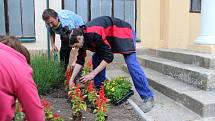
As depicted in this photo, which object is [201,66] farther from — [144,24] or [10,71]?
[10,71]

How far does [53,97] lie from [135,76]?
1.52 meters

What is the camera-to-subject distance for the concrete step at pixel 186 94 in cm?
385

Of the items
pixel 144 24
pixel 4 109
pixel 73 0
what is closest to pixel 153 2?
pixel 144 24

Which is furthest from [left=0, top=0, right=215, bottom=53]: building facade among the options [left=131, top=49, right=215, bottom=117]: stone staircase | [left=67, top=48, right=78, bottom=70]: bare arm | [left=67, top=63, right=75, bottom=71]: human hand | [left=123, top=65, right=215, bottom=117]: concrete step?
[left=123, top=65, right=215, bottom=117]: concrete step

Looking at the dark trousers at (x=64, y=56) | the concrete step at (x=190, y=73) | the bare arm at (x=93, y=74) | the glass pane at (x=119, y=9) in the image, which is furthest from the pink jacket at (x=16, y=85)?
the glass pane at (x=119, y=9)

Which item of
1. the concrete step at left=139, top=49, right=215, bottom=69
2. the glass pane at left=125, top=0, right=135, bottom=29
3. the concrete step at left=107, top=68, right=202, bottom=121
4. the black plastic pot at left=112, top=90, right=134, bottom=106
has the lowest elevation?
the concrete step at left=107, top=68, right=202, bottom=121

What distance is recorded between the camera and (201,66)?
5.08m

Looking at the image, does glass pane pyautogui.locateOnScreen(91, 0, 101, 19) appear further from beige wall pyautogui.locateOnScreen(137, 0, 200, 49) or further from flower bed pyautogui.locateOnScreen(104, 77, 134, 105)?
flower bed pyautogui.locateOnScreen(104, 77, 134, 105)

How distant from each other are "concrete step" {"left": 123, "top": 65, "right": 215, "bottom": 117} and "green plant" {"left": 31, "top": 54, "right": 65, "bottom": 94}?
1.47 metres

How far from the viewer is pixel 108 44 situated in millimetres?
3916

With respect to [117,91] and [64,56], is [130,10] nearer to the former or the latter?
[64,56]

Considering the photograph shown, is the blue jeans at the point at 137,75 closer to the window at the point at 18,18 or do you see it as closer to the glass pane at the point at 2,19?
the window at the point at 18,18

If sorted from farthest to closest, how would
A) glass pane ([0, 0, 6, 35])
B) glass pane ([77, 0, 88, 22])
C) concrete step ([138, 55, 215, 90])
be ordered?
glass pane ([77, 0, 88, 22]), glass pane ([0, 0, 6, 35]), concrete step ([138, 55, 215, 90])

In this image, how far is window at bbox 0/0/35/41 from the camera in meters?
6.82
